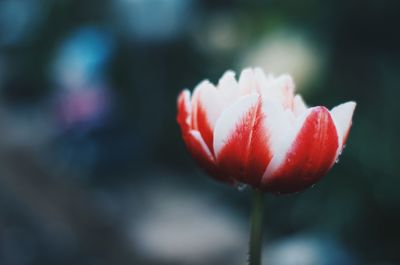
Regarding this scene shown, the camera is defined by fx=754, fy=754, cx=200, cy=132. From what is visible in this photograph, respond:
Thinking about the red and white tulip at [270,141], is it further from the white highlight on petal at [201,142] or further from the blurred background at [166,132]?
the blurred background at [166,132]

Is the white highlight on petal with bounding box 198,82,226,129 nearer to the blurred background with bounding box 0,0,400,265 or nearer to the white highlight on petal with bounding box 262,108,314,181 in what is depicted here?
the white highlight on petal with bounding box 262,108,314,181

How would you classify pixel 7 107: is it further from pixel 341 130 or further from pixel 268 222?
pixel 341 130

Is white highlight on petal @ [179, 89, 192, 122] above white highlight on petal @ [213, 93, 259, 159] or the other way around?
above

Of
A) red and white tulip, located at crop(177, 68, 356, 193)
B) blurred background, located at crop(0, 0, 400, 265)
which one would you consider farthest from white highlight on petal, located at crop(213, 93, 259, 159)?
blurred background, located at crop(0, 0, 400, 265)

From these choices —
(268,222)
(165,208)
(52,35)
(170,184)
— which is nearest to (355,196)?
(268,222)

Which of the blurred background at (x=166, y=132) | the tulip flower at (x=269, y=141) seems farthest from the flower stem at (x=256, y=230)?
the blurred background at (x=166, y=132)

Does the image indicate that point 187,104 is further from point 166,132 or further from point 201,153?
point 166,132
